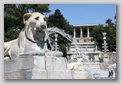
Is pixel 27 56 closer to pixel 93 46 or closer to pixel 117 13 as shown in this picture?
pixel 117 13

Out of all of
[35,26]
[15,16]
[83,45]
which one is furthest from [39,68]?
[83,45]

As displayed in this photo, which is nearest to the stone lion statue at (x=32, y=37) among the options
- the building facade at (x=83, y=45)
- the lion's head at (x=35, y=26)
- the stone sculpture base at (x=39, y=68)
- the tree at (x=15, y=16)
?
the lion's head at (x=35, y=26)

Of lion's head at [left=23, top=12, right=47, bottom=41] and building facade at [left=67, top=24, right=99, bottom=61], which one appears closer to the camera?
lion's head at [left=23, top=12, right=47, bottom=41]

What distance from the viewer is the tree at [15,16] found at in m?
7.47

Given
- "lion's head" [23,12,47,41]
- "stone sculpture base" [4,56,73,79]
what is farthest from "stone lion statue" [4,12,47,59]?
"stone sculpture base" [4,56,73,79]

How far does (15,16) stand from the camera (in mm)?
8891

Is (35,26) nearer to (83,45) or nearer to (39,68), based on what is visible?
(39,68)

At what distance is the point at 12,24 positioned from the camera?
8609 mm

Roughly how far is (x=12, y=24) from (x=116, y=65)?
8.39ft

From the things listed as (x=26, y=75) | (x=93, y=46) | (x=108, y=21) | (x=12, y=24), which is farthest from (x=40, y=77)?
(x=93, y=46)

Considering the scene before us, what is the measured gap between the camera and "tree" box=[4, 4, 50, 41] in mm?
7473

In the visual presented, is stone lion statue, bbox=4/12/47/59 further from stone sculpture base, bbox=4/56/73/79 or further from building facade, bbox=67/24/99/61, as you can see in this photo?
building facade, bbox=67/24/99/61

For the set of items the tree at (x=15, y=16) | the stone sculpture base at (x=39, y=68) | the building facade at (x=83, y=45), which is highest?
the tree at (x=15, y=16)

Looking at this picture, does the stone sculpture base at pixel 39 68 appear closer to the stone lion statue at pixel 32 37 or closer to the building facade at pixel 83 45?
the stone lion statue at pixel 32 37
